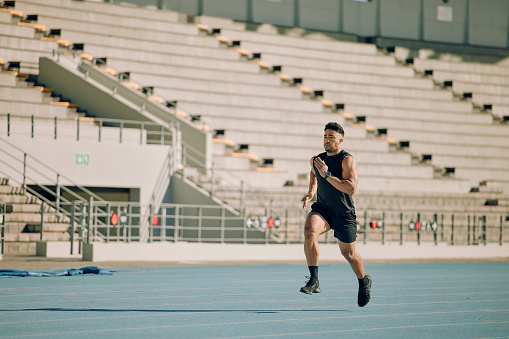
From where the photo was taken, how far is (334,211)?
8.52 m

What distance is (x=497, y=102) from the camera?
113 feet

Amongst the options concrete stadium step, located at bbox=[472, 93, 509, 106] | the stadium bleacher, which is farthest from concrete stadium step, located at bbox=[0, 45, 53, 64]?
concrete stadium step, located at bbox=[472, 93, 509, 106]

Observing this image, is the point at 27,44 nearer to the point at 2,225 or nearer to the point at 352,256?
the point at 2,225

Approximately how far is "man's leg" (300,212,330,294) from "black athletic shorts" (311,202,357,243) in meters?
0.07

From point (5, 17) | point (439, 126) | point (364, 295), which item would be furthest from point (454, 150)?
point (364, 295)

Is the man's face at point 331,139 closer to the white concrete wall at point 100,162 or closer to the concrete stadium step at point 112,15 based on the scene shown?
the white concrete wall at point 100,162

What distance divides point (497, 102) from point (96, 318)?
2935 centimetres

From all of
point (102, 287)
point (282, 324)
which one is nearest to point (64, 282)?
point (102, 287)

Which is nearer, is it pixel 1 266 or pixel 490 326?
pixel 490 326

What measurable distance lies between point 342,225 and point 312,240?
0.33 m

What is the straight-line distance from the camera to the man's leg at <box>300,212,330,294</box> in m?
8.34

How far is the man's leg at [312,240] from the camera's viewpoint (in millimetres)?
Answer: 8336

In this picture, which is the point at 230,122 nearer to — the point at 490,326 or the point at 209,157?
the point at 209,157

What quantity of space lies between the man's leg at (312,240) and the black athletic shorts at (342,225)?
0.22ft
